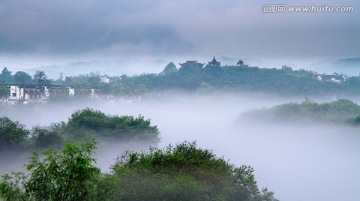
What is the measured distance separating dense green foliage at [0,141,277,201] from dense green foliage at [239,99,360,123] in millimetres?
40179

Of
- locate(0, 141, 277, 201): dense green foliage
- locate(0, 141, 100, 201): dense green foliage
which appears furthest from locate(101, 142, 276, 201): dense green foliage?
locate(0, 141, 100, 201): dense green foliage

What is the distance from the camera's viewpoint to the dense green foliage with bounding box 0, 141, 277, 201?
973 cm

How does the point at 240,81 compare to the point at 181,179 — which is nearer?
the point at 181,179

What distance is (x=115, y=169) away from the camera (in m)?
15.0

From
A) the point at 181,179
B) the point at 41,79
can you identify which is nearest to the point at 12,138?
the point at 181,179

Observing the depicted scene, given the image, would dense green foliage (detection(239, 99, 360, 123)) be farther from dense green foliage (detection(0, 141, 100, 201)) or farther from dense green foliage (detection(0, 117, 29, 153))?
dense green foliage (detection(0, 141, 100, 201))

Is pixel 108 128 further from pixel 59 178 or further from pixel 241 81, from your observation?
pixel 241 81

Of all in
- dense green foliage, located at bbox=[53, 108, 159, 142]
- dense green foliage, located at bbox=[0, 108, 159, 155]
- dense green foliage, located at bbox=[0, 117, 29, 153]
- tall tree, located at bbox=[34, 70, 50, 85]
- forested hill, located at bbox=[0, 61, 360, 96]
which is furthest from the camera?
forested hill, located at bbox=[0, 61, 360, 96]

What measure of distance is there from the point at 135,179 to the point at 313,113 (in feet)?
158

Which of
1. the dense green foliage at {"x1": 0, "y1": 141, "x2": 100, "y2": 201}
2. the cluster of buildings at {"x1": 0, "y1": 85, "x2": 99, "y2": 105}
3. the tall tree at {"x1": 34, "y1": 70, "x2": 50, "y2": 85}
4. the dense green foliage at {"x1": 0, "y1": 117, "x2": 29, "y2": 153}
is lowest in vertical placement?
the dense green foliage at {"x1": 0, "y1": 117, "x2": 29, "y2": 153}

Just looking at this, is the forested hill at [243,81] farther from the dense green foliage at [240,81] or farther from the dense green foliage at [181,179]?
the dense green foliage at [181,179]

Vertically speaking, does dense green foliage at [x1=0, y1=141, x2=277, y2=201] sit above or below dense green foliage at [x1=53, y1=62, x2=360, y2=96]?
below

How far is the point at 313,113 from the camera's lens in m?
58.4

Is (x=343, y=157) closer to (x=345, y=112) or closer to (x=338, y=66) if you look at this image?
(x=345, y=112)
